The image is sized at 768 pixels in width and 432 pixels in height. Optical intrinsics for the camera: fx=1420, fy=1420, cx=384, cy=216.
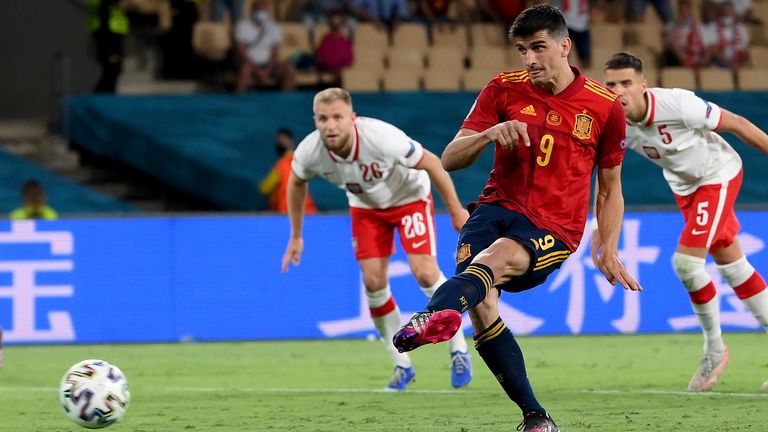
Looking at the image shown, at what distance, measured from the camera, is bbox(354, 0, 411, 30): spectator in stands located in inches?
808

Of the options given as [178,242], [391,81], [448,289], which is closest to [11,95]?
[391,81]

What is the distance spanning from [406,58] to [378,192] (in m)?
10.3

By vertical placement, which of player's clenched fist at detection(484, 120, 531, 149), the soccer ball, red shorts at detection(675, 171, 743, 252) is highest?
player's clenched fist at detection(484, 120, 531, 149)

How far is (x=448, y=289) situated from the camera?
6391mm

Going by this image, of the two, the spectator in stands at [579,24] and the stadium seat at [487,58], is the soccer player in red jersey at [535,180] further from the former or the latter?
the stadium seat at [487,58]

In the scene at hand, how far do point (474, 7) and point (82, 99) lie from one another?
602cm

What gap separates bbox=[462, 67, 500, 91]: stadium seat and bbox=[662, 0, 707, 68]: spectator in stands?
108 inches

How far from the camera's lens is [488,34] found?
2111 centimetres

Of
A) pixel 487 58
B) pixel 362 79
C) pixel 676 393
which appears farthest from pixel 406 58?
pixel 676 393

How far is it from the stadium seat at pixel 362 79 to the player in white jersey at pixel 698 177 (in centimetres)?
1004

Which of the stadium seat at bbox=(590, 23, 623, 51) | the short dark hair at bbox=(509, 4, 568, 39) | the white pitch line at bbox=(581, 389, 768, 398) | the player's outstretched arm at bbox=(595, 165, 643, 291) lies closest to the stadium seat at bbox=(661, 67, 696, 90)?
the stadium seat at bbox=(590, 23, 623, 51)

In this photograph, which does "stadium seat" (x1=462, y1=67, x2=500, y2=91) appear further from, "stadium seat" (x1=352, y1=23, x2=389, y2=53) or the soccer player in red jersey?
the soccer player in red jersey

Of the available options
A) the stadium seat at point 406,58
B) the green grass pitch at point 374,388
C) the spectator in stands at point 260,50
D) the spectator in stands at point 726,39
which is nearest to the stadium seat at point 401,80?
the stadium seat at point 406,58

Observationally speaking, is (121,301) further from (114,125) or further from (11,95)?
(11,95)
